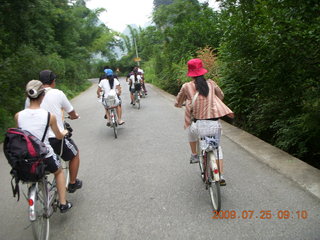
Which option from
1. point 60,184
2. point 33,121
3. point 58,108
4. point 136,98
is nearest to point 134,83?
point 136,98

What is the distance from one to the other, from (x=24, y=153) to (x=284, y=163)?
397 centimetres

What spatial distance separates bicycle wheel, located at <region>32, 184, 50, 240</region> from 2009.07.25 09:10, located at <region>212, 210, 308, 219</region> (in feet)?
6.49

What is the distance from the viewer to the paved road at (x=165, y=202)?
10.8ft

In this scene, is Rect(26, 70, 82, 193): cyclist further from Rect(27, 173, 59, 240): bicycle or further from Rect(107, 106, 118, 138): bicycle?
Rect(107, 106, 118, 138): bicycle

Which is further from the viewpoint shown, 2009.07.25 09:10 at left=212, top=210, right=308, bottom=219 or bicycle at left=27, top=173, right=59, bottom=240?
2009.07.25 09:10 at left=212, top=210, right=308, bottom=219

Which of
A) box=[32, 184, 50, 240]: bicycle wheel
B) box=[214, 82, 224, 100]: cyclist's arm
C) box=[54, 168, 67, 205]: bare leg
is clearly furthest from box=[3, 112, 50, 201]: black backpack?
box=[214, 82, 224, 100]: cyclist's arm

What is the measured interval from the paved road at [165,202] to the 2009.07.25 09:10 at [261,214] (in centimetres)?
2

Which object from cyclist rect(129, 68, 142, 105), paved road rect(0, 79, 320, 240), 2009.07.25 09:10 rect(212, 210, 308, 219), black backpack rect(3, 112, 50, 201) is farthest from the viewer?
cyclist rect(129, 68, 142, 105)

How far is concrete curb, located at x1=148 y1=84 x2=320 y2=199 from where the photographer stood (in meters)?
4.07

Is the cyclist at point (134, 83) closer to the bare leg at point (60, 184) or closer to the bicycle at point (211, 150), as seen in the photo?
the bicycle at point (211, 150)

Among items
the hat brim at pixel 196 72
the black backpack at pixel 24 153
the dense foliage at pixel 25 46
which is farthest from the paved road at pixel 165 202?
the dense foliage at pixel 25 46

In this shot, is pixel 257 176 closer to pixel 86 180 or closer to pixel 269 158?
pixel 269 158

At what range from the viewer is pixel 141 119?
1028 cm

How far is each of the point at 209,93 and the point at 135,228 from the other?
75.6 inches
